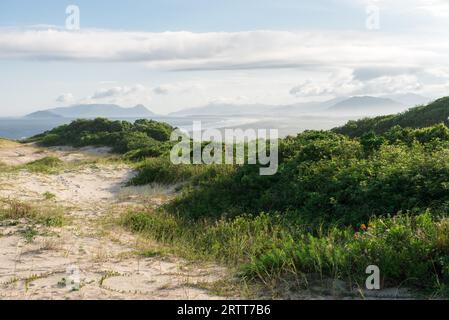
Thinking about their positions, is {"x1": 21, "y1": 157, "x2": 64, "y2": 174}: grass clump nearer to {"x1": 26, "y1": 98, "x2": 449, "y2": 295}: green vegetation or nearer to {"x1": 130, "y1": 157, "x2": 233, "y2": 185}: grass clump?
{"x1": 130, "y1": 157, "x2": 233, "y2": 185}: grass clump

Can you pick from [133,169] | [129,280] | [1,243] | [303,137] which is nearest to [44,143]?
[133,169]

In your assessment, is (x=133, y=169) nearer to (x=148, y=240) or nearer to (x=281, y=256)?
(x=148, y=240)

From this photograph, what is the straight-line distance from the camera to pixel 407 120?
24.0 m

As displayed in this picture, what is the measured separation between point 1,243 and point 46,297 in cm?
378

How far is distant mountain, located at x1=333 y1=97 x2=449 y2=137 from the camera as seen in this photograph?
22.6m

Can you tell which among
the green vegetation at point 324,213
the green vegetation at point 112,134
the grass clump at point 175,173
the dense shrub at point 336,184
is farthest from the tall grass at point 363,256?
the green vegetation at point 112,134

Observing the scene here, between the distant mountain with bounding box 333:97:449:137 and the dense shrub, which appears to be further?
the distant mountain with bounding box 333:97:449:137

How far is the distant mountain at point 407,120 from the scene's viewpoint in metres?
22.6

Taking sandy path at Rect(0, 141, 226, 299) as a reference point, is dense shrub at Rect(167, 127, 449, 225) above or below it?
above

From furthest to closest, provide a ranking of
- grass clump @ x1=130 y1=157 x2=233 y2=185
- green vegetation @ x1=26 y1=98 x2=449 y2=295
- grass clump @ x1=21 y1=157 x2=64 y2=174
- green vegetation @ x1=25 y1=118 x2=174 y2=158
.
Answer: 1. green vegetation @ x1=25 y1=118 x2=174 y2=158
2. grass clump @ x1=21 y1=157 x2=64 y2=174
3. grass clump @ x1=130 y1=157 x2=233 y2=185
4. green vegetation @ x1=26 y1=98 x2=449 y2=295

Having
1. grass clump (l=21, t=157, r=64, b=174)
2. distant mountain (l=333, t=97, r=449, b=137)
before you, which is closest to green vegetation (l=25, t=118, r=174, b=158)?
grass clump (l=21, t=157, r=64, b=174)

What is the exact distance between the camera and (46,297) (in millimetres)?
6566

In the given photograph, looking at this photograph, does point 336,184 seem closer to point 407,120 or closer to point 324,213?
point 324,213

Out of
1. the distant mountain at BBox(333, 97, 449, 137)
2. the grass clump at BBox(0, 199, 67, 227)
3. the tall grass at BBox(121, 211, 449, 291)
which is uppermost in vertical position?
the distant mountain at BBox(333, 97, 449, 137)
